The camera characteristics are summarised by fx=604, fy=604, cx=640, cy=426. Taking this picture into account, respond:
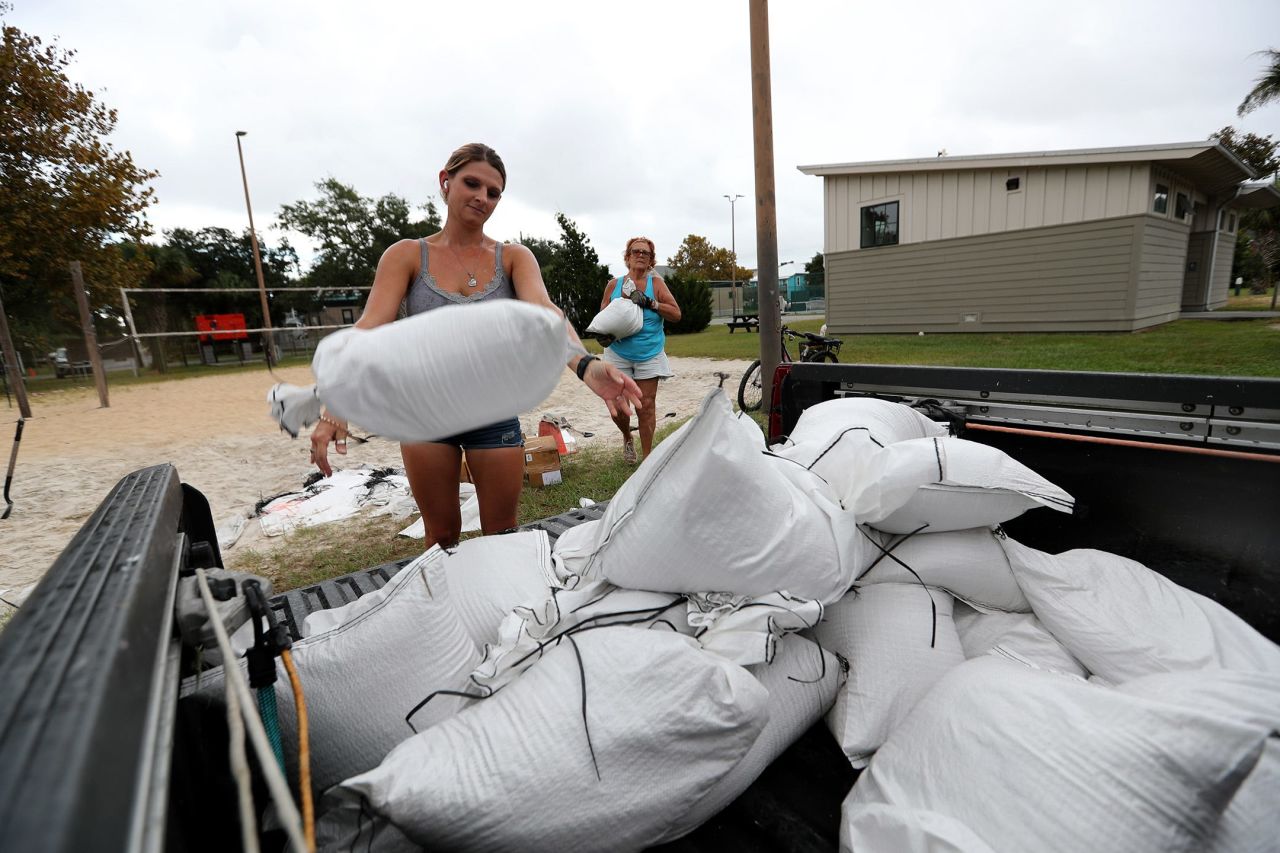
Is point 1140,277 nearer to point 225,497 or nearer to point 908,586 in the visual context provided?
point 908,586

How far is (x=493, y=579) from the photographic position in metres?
1.46

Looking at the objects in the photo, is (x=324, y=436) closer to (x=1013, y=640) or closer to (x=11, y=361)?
(x=1013, y=640)

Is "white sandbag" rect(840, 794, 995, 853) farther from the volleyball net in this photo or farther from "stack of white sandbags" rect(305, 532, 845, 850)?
the volleyball net

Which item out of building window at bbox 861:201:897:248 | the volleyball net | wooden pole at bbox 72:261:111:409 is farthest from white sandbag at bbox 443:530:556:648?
the volleyball net

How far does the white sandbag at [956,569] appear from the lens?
1.46 m

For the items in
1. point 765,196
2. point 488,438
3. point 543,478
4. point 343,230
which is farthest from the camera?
point 343,230

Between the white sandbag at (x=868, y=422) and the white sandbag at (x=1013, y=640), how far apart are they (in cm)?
49

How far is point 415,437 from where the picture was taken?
93cm

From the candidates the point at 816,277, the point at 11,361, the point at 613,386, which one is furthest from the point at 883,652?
the point at 816,277

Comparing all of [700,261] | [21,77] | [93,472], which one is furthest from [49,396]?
[700,261]

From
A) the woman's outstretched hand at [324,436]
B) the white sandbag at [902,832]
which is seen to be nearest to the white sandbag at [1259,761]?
the white sandbag at [902,832]

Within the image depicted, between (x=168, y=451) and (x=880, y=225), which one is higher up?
(x=880, y=225)

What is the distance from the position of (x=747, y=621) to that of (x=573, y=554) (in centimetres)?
62

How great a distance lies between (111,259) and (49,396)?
3.72m
